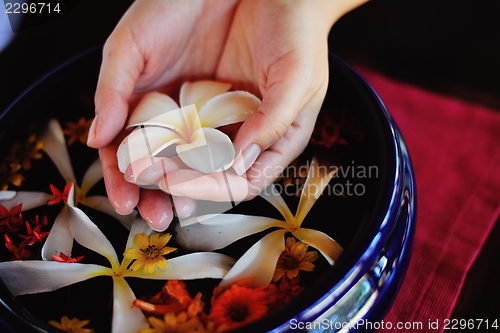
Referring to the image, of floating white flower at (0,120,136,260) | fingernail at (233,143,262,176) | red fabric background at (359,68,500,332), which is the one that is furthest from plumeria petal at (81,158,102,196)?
red fabric background at (359,68,500,332)

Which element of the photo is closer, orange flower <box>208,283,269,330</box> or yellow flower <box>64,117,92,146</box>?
orange flower <box>208,283,269,330</box>

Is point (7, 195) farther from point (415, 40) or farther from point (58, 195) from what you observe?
point (415, 40)

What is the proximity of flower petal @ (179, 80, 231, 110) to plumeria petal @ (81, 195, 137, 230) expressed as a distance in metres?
0.09

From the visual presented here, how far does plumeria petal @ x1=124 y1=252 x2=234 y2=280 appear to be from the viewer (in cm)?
29

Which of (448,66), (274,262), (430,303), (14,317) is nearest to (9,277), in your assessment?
(14,317)

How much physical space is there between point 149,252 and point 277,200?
9 cm

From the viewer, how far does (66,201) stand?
1.07 ft

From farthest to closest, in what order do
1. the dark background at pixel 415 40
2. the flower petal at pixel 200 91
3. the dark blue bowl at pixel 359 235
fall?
the dark background at pixel 415 40 → the flower petal at pixel 200 91 → the dark blue bowl at pixel 359 235

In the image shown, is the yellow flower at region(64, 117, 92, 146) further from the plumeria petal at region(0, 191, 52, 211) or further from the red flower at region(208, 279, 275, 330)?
the red flower at region(208, 279, 275, 330)

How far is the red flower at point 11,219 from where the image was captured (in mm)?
321

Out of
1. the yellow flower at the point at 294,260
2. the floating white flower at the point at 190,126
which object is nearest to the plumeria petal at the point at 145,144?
the floating white flower at the point at 190,126

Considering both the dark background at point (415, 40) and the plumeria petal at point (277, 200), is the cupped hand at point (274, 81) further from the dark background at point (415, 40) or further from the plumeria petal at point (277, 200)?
the dark background at point (415, 40)

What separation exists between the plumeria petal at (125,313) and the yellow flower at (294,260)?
0.08 m

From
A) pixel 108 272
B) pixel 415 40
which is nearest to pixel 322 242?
pixel 108 272
